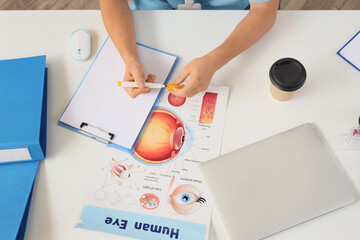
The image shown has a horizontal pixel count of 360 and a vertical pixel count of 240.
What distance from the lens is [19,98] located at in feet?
2.60

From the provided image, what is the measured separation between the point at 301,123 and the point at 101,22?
63 centimetres

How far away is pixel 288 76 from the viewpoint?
72cm

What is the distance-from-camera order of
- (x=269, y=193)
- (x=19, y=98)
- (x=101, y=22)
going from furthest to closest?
1. (x=101, y=22)
2. (x=19, y=98)
3. (x=269, y=193)

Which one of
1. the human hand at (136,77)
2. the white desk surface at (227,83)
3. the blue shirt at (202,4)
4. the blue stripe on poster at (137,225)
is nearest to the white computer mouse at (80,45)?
the white desk surface at (227,83)

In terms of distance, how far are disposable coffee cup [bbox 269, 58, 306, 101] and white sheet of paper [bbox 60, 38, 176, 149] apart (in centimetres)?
28

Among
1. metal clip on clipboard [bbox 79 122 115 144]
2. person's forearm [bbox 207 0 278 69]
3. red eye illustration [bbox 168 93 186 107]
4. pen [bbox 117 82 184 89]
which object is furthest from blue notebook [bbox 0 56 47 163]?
person's forearm [bbox 207 0 278 69]

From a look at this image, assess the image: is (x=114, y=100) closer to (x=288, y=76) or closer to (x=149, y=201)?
(x=149, y=201)

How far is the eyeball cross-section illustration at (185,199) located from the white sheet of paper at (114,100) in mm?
165

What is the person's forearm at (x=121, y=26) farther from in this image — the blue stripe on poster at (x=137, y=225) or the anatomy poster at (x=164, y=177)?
the blue stripe on poster at (x=137, y=225)

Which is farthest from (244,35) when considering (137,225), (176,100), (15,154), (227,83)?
(15,154)

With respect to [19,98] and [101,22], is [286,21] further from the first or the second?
[19,98]

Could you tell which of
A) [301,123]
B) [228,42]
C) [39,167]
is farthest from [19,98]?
[301,123]

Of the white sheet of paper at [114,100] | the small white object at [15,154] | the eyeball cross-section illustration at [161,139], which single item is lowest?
the small white object at [15,154]

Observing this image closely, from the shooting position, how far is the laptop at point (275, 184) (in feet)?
2.19
